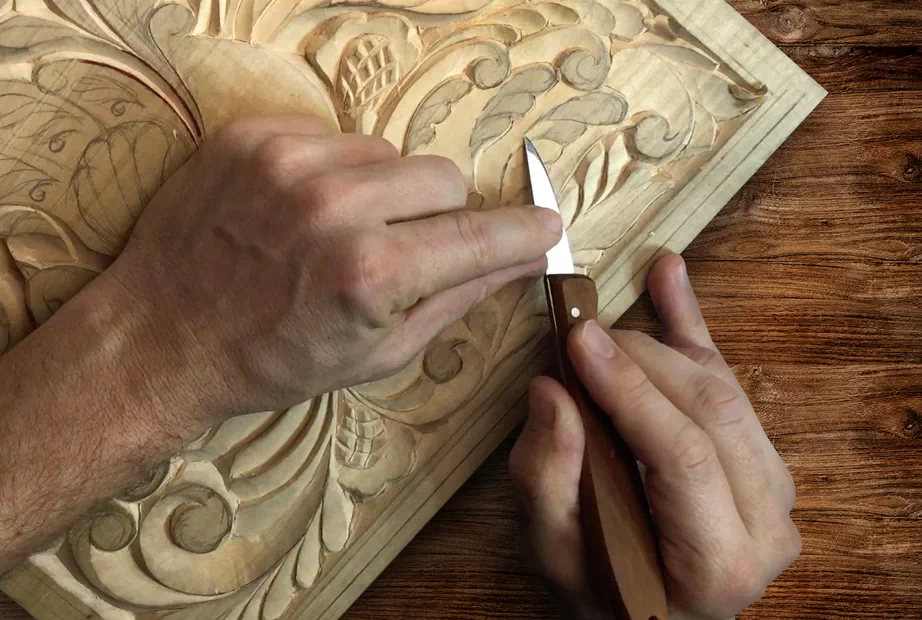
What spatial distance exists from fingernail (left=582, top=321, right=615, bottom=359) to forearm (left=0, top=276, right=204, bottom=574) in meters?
0.47

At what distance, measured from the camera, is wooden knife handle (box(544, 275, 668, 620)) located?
729 millimetres

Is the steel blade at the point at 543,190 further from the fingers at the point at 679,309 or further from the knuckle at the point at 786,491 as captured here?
the knuckle at the point at 786,491

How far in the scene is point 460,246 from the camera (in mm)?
721

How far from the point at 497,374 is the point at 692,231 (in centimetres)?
35

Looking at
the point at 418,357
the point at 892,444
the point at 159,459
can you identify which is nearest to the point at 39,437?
the point at 159,459

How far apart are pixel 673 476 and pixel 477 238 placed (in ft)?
1.13

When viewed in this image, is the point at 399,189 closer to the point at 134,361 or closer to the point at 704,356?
the point at 134,361

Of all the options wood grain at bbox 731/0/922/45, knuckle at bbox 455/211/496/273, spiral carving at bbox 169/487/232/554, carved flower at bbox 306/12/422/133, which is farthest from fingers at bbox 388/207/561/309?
wood grain at bbox 731/0/922/45

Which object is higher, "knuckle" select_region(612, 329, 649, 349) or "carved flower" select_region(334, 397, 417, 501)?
"knuckle" select_region(612, 329, 649, 349)

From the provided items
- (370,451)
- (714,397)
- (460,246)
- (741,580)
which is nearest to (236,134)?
(460,246)

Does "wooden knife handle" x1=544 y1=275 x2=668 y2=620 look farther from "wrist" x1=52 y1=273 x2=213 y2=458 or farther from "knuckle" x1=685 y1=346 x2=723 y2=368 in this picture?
"wrist" x1=52 y1=273 x2=213 y2=458

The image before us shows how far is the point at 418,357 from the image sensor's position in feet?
2.96

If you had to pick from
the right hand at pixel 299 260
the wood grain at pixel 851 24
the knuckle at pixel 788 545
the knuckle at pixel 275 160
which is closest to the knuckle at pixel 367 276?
the right hand at pixel 299 260

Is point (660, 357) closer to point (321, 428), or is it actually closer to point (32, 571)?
point (321, 428)
